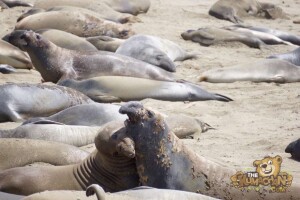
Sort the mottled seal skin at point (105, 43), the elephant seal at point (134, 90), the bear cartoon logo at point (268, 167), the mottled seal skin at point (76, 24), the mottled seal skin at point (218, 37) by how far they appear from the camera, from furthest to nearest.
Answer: the mottled seal skin at point (218, 37)
the mottled seal skin at point (76, 24)
the mottled seal skin at point (105, 43)
the elephant seal at point (134, 90)
the bear cartoon logo at point (268, 167)

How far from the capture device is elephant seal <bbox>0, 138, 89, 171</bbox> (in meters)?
5.86

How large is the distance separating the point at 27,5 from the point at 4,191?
28.5 feet

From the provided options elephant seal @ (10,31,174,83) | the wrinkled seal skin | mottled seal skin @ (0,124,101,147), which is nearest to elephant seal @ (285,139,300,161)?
the wrinkled seal skin

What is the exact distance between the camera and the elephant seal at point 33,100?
7.67 m

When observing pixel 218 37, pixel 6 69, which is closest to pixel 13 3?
pixel 218 37

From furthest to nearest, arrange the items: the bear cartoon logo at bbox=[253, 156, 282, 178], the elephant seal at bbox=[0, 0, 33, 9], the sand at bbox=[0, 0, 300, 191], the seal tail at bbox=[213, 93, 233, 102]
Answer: the elephant seal at bbox=[0, 0, 33, 9] < the seal tail at bbox=[213, 93, 233, 102] < the sand at bbox=[0, 0, 300, 191] < the bear cartoon logo at bbox=[253, 156, 282, 178]

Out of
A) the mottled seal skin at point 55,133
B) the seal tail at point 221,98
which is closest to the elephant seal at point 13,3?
the seal tail at point 221,98

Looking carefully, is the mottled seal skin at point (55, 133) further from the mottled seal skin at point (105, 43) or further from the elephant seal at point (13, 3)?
the elephant seal at point (13, 3)

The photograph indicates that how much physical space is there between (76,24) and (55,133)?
5.10m

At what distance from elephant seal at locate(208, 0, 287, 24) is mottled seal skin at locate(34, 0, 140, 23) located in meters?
1.89

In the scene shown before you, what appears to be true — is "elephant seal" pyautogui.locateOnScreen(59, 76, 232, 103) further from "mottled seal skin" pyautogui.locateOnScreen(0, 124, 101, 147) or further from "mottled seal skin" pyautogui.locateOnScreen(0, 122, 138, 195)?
"mottled seal skin" pyautogui.locateOnScreen(0, 122, 138, 195)

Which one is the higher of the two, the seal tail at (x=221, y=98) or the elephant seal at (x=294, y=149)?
the elephant seal at (x=294, y=149)

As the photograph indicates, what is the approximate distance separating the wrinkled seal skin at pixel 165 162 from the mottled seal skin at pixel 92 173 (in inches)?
3.6

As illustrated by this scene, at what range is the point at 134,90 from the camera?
27.6ft
